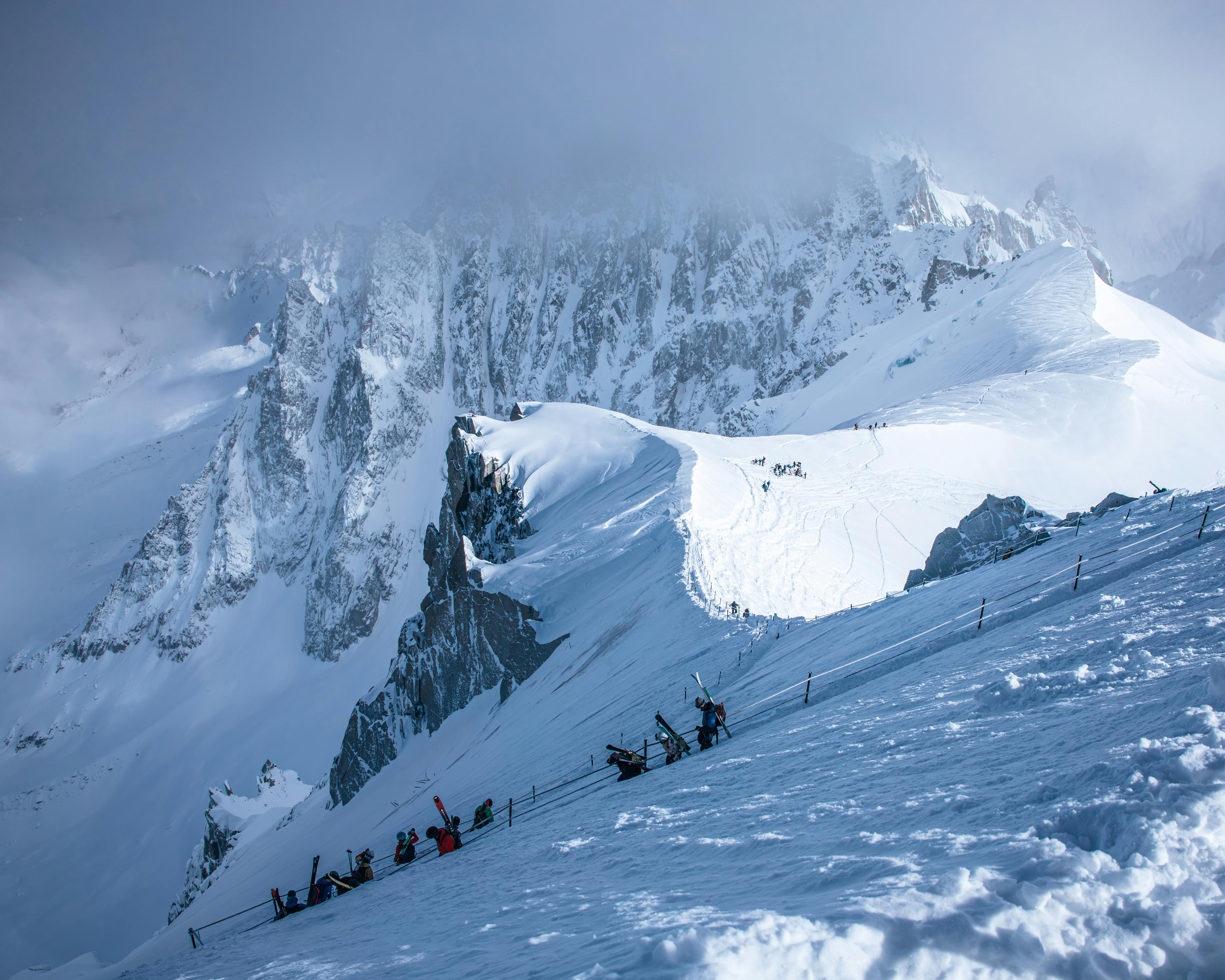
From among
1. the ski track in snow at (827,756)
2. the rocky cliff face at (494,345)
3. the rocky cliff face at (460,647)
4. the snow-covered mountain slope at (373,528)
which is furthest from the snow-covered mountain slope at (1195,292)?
the rocky cliff face at (460,647)

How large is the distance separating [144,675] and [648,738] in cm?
14277

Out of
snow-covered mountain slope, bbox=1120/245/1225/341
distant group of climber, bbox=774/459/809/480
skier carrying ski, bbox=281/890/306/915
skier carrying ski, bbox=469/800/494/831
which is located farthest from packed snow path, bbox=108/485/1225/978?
snow-covered mountain slope, bbox=1120/245/1225/341

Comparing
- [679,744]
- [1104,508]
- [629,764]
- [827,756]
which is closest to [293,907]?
[629,764]

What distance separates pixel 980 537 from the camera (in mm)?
17062

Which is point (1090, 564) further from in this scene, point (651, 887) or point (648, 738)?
point (651, 887)

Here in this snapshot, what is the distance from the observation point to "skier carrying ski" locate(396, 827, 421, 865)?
13.5m

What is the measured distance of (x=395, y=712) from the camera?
1367 inches

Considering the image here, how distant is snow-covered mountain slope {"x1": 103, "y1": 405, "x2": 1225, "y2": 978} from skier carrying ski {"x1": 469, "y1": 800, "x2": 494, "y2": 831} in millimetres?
599

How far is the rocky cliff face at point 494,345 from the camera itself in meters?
122

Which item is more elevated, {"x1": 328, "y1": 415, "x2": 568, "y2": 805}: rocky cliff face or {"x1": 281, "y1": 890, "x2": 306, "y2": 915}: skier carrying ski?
{"x1": 328, "y1": 415, "x2": 568, "y2": 805}: rocky cliff face

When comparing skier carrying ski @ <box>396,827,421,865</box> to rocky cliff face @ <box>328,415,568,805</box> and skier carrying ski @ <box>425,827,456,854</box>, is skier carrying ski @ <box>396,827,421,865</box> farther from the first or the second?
rocky cliff face @ <box>328,415,568,805</box>

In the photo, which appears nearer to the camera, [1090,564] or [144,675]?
[1090,564]

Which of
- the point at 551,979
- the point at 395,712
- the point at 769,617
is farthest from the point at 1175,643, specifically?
the point at 395,712

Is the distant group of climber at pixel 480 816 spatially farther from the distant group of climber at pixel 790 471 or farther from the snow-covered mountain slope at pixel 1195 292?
the snow-covered mountain slope at pixel 1195 292
